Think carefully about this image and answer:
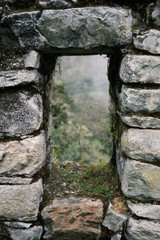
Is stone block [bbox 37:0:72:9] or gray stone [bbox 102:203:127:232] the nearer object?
stone block [bbox 37:0:72:9]

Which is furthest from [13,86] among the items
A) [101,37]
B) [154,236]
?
[154,236]

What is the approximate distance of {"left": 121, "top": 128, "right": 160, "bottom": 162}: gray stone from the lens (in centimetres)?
143

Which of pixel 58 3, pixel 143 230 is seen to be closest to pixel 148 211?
pixel 143 230

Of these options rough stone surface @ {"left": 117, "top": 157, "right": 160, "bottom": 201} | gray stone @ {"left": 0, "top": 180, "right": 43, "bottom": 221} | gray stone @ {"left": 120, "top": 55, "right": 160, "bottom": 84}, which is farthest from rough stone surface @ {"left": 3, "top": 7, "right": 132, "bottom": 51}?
gray stone @ {"left": 0, "top": 180, "right": 43, "bottom": 221}

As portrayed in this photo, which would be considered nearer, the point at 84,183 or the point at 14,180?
the point at 14,180

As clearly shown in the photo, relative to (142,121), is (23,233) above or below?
below

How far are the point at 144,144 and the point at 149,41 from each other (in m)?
0.68

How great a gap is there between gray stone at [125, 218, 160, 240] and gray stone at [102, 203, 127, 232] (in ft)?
0.19

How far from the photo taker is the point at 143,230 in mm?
1469

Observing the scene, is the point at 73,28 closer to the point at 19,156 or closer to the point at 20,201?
the point at 19,156

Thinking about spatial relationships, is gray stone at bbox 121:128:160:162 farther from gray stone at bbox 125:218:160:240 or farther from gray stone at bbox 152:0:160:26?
gray stone at bbox 152:0:160:26

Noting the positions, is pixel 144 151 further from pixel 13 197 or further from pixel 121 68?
pixel 13 197

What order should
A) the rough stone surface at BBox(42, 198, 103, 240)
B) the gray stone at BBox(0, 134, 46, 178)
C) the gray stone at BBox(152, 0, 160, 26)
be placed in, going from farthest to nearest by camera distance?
the rough stone surface at BBox(42, 198, 103, 240) < the gray stone at BBox(0, 134, 46, 178) < the gray stone at BBox(152, 0, 160, 26)

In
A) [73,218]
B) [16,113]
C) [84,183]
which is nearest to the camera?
[16,113]
